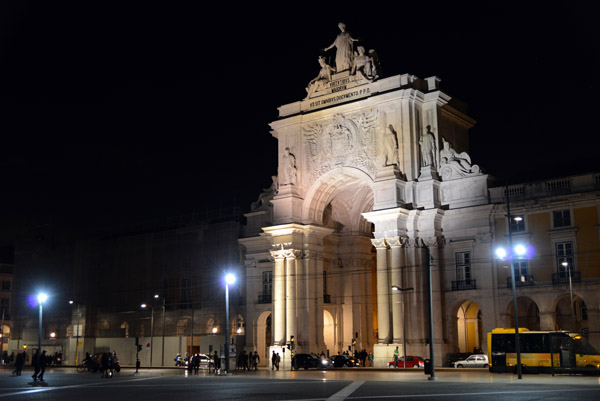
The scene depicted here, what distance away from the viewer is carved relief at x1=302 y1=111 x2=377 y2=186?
53469 mm

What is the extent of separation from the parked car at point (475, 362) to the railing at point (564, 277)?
6.53 meters

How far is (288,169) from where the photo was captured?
5666 centimetres

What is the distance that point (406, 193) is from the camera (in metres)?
51.2

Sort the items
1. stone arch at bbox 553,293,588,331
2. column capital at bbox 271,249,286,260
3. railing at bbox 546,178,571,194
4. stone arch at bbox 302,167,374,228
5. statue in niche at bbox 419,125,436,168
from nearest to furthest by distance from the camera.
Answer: railing at bbox 546,178,571,194 → stone arch at bbox 553,293,588,331 → statue in niche at bbox 419,125,436,168 → stone arch at bbox 302,167,374,228 → column capital at bbox 271,249,286,260

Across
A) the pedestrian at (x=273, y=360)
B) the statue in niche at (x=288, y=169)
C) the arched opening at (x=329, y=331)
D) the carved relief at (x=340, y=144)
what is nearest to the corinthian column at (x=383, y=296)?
the carved relief at (x=340, y=144)

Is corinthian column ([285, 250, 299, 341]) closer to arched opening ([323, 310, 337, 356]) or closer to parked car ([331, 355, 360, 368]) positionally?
parked car ([331, 355, 360, 368])

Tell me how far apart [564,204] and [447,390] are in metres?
25.2

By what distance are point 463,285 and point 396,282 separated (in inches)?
180

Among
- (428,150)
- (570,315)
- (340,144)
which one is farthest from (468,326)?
(340,144)

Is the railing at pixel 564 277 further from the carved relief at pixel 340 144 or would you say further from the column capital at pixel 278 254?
the column capital at pixel 278 254

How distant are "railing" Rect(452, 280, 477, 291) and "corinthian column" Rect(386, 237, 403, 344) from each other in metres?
3.85

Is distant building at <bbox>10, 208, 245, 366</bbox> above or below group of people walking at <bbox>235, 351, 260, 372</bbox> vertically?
above

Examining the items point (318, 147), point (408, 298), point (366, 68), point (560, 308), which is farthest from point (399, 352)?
point (366, 68)

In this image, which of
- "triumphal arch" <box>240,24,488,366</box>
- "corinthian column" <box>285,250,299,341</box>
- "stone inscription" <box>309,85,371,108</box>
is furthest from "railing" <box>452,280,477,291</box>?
"stone inscription" <box>309,85,371,108</box>
